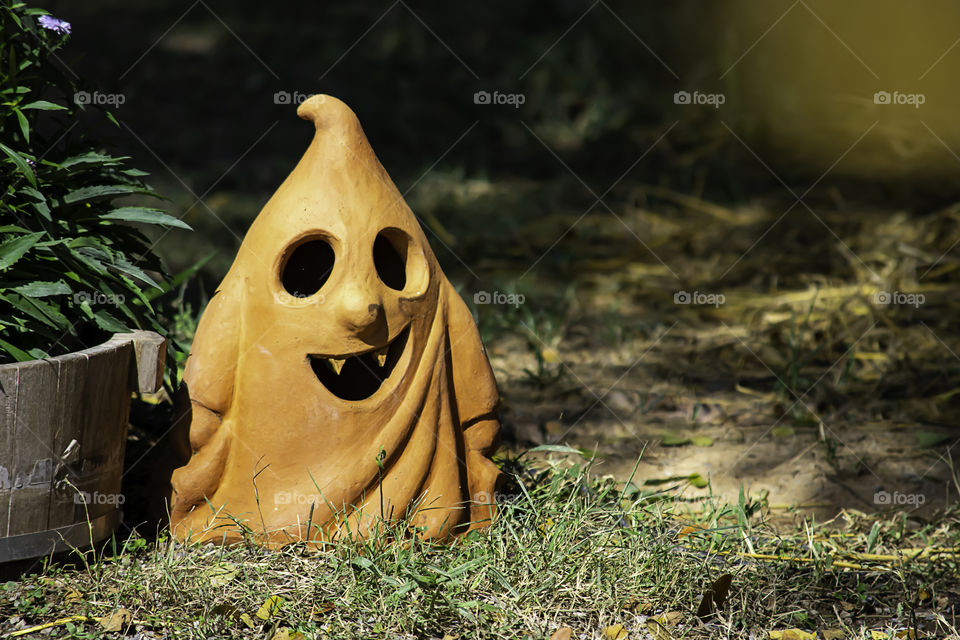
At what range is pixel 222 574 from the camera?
8.20 feet

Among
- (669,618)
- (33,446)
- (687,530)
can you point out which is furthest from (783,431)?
(33,446)

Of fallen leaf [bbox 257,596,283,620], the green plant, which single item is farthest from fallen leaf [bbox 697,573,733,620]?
the green plant

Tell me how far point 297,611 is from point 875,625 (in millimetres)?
1506

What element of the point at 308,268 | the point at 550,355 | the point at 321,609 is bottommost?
the point at 321,609

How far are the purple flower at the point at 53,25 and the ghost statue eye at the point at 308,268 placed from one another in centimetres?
83

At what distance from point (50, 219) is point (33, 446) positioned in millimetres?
555

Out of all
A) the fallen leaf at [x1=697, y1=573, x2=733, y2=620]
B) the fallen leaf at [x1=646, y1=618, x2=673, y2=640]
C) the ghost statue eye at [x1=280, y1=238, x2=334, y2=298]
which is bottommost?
the fallen leaf at [x1=646, y1=618, x2=673, y2=640]

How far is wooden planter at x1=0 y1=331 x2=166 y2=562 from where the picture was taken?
2258 mm

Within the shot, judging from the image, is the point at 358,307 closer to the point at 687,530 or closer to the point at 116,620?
the point at 116,620

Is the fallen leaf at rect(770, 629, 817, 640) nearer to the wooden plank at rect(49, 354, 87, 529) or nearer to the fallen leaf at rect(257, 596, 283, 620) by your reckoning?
the fallen leaf at rect(257, 596, 283, 620)

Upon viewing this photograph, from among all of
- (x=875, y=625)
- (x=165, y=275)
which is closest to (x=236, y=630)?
(x=165, y=275)

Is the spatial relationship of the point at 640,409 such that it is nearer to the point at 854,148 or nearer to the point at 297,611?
the point at 297,611

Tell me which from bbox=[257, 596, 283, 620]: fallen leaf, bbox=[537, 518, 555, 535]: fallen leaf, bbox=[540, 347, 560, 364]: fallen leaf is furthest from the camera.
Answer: bbox=[540, 347, 560, 364]: fallen leaf

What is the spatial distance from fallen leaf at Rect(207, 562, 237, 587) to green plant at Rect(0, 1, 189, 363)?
2.21 ft
